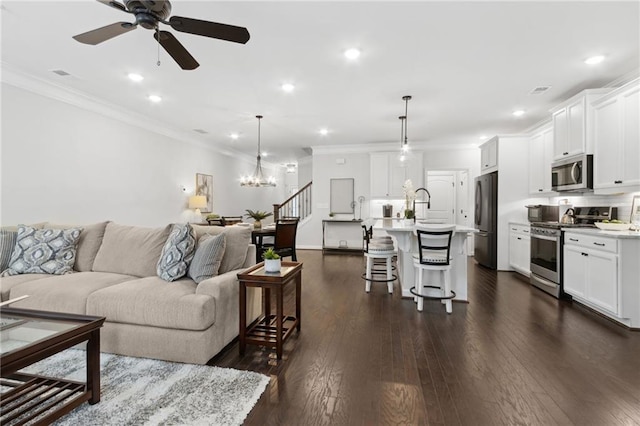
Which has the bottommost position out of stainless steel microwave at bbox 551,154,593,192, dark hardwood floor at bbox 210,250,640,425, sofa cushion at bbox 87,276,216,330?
dark hardwood floor at bbox 210,250,640,425

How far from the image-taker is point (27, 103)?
388 cm

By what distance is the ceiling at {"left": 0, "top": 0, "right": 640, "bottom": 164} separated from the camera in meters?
2.56

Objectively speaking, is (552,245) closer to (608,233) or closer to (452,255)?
(608,233)

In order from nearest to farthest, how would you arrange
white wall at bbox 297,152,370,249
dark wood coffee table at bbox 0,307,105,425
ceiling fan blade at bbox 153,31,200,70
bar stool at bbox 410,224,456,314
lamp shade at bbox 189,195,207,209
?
dark wood coffee table at bbox 0,307,105,425 → ceiling fan blade at bbox 153,31,200,70 → bar stool at bbox 410,224,456,314 → lamp shade at bbox 189,195,207,209 → white wall at bbox 297,152,370,249

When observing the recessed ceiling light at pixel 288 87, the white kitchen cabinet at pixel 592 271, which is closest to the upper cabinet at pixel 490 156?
the white kitchen cabinet at pixel 592 271

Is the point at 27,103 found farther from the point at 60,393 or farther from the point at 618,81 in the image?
Result: the point at 618,81

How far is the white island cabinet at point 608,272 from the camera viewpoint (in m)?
3.06

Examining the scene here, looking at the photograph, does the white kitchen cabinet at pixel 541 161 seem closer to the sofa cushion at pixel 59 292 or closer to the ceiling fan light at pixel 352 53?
the ceiling fan light at pixel 352 53

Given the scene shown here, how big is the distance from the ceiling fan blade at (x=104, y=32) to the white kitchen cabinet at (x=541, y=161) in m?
5.64

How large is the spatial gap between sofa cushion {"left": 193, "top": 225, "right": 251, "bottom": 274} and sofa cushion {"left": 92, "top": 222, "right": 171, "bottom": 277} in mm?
438

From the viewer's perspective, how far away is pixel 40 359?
62.5 inches

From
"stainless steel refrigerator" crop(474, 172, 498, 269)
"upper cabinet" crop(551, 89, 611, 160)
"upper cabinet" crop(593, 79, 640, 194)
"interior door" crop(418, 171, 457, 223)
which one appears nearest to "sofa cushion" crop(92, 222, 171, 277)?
"upper cabinet" crop(593, 79, 640, 194)

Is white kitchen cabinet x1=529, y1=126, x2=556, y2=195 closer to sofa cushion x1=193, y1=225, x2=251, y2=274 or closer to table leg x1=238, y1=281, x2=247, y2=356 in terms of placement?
sofa cushion x1=193, y1=225, x2=251, y2=274

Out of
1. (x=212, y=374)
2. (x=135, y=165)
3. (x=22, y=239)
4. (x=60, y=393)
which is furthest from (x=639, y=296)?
(x=135, y=165)
